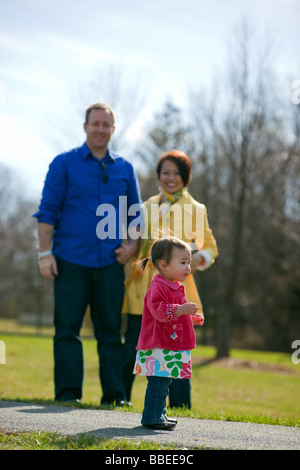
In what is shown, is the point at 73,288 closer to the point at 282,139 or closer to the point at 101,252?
the point at 101,252

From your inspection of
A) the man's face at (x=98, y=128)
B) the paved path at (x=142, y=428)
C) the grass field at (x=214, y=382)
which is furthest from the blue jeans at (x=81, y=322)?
the grass field at (x=214, y=382)

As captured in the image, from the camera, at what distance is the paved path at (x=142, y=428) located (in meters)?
3.28

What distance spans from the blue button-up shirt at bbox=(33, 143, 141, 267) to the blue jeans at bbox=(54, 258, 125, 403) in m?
0.13

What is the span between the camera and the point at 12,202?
40.9 meters

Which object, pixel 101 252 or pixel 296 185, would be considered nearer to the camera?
pixel 101 252

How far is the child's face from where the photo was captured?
3774 millimetres

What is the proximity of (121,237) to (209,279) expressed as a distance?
2448cm

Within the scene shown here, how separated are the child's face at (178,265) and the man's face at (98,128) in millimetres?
2031

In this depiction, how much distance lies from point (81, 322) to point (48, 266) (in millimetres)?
599

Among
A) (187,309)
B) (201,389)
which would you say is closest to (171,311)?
(187,309)

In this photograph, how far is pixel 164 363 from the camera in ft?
12.2

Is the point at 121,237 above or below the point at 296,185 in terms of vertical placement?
below

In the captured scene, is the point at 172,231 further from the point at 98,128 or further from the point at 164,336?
the point at 164,336
